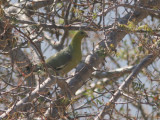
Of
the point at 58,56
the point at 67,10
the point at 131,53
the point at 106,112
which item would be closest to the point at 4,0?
the point at 67,10

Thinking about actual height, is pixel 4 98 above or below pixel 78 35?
below

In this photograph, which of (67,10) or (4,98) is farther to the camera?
(67,10)

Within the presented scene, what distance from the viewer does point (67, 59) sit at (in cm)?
593

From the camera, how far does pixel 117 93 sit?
434 cm

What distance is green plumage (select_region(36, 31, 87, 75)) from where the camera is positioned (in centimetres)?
583

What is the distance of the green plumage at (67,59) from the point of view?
5.83 meters

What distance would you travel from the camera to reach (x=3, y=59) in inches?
256

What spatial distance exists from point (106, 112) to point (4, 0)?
2.52 m

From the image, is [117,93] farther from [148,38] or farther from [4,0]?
[4,0]

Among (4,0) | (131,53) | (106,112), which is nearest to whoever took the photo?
(106,112)

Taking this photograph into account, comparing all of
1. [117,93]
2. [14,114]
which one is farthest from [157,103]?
[14,114]

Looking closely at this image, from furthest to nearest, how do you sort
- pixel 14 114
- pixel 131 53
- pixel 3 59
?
pixel 131 53 → pixel 3 59 → pixel 14 114

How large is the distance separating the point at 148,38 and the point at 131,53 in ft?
13.7

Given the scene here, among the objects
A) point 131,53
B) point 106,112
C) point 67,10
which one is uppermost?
point 67,10
